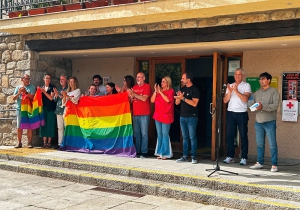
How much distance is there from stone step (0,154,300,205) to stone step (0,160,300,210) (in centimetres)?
8

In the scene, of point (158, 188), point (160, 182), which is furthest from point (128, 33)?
point (158, 188)

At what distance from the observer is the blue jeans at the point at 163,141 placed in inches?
344

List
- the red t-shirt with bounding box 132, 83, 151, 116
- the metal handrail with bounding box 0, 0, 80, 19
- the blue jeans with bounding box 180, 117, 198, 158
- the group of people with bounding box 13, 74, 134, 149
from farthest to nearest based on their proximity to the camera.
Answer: the metal handrail with bounding box 0, 0, 80, 19, the group of people with bounding box 13, 74, 134, 149, the red t-shirt with bounding box 132, 83, 151, 116, the blue jeans with bounding box 180, 117, 198, 158

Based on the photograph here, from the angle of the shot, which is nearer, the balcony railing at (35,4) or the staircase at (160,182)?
the staircase at (160,182)

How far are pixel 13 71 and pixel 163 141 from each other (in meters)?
4.99

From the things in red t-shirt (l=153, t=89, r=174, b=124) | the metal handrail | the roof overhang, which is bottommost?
red t-shirt (l=153, t=89, r=174, b=124)

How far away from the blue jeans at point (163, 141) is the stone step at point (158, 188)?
60.0 inches

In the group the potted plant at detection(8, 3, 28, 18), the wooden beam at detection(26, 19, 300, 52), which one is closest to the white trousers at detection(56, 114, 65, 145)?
the wooden beam at detection(26, 19, 300, 52)

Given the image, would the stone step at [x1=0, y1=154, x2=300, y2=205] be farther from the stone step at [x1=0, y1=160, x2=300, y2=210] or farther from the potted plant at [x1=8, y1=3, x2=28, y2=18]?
the potted plant at [x1=8, y1=3, x2=28, y2=18]

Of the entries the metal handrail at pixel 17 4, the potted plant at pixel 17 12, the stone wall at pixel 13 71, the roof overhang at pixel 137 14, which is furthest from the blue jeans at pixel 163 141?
the potted plant at pixel 17 12

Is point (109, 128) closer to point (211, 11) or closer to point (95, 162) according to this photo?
point (95, 162)

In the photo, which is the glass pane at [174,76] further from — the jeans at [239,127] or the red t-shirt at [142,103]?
the jeans at [239,127]

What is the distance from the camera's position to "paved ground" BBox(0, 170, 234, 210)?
6.05 metres

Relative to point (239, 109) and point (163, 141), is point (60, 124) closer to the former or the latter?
point (163, 141)
